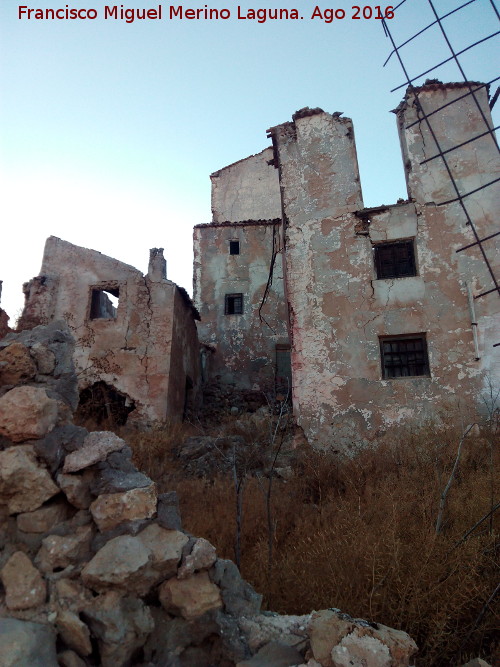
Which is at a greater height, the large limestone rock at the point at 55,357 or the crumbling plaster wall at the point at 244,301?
the crumbling plaster wall at the point at 244,301

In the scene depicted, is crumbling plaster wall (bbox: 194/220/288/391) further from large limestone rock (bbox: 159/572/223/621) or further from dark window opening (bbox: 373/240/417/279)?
large limestone rock (bbox: 159/572/223/621)

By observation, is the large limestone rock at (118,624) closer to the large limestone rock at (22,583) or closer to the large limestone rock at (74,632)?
the large limestone rock at (74,632)

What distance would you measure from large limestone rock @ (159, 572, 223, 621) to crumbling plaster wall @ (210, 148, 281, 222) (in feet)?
A: 69.7

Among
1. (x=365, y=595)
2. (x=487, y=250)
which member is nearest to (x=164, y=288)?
(x=487, y=250)

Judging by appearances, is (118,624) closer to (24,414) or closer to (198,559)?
(198,559)

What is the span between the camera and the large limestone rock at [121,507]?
2672 millimetres

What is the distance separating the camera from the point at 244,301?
18.5 m

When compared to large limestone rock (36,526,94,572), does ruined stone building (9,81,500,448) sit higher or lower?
higher

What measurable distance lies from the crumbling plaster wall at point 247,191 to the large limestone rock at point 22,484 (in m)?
20.9

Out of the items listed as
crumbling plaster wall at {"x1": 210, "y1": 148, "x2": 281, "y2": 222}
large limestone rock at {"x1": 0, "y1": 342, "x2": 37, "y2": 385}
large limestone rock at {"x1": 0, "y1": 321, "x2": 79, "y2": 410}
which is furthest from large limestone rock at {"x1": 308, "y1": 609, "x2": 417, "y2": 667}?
crumbling plaster wall at {"x1": 210, "y1": 148, "x2": 281, "y2": 222}

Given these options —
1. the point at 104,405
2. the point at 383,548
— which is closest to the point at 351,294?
the point at 104,405

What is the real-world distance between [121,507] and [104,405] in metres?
9.93

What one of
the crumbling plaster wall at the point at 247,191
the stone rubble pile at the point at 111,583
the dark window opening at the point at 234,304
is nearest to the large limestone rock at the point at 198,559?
the stone rubble pile at the point at 111,583

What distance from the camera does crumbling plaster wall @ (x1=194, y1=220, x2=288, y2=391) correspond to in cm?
1744
